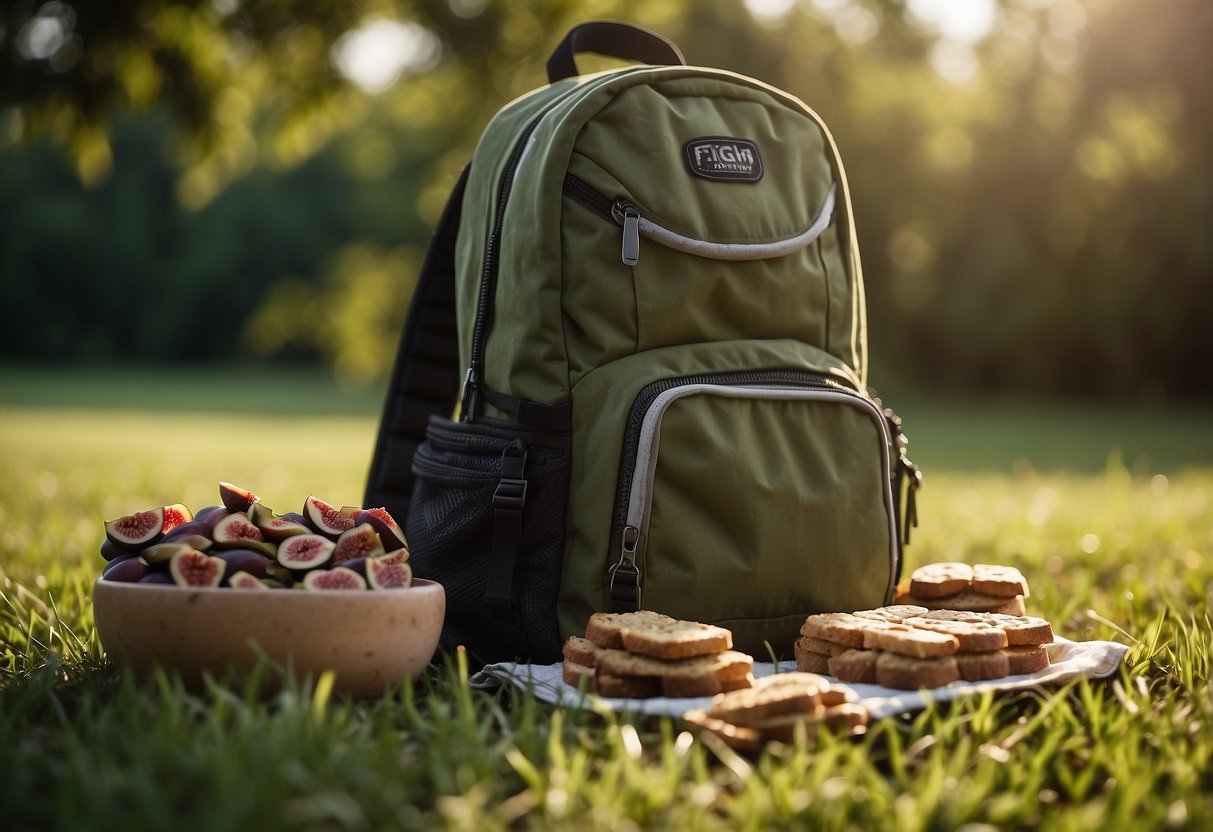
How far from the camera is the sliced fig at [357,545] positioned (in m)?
Result: 2.38

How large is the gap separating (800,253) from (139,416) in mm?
15439

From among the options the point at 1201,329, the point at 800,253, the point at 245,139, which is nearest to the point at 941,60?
the point at 1201,329

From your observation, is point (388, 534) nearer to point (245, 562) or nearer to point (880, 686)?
point (245, 562)

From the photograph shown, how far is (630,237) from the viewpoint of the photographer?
2723 millimetres

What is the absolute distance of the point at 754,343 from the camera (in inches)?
114

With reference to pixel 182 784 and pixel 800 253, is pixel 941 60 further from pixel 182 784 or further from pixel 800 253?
pixel 182 784

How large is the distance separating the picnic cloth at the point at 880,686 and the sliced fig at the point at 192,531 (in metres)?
0.62

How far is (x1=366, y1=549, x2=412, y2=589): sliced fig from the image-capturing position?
228 centimetres

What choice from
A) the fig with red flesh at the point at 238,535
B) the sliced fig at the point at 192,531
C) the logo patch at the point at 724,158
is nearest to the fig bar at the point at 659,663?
the fig with red flesh at the point at 238,535

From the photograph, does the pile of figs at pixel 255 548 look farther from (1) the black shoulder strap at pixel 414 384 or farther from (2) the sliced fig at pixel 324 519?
(1) the black shoulder strap at pixel 414 384

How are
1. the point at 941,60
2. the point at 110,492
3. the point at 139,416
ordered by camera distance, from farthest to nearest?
the point at 941,60 < the point at 139,416 < the point at 110,492

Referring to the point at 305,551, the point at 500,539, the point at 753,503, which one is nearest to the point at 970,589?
the point at 753,503

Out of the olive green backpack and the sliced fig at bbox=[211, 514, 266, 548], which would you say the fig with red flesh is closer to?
the sliced fig at bbox=[211, 514, 266, 548]

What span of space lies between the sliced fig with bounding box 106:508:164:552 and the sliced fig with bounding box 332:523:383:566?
15.1 inches
